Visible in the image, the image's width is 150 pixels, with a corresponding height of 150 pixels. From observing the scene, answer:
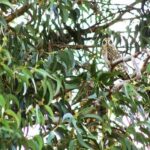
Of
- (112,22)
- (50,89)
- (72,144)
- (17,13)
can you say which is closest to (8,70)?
(50,89)

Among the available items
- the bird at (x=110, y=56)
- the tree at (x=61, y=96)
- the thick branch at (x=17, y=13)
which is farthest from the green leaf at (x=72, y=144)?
the thick branch at (x=17, y=13)

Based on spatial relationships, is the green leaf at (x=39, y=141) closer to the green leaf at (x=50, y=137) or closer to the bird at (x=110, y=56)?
the green leaf at (x=50, y=137)

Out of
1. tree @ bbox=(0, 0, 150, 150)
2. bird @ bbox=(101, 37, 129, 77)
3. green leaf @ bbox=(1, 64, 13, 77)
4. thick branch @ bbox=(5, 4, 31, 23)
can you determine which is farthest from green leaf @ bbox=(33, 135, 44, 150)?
thick branch @ bbox=(5, 4, 31, 23)

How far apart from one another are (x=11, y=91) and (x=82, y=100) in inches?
7.1

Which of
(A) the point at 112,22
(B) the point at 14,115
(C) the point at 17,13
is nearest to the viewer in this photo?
(B) the point at 14,115

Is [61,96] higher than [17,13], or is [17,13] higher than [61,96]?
[17,13]

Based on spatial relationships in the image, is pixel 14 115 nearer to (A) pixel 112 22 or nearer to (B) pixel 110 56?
(B) pixel 110 56

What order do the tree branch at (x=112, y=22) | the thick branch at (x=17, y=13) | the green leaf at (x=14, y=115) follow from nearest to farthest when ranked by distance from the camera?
the green leaf at (x=14, y=115)
the thick branch at (x=17, y=13)
the tree branch at (x=112, y=22)

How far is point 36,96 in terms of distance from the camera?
3.31ft

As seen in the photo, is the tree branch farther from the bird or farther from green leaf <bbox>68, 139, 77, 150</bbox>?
green leaf <bbox>68, 139, 77, 150</bbox>

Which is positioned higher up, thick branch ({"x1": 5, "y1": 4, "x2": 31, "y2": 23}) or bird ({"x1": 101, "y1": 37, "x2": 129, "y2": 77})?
thick branch ({"x1": 5, "y1": 4, "x2": 31, "y2": 23})

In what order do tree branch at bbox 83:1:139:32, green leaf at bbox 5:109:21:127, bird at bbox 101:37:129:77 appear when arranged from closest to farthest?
green leaf at bbox 5:109:21:127 → bird at bbox 101:37:129:77 → tree branch at bbox 83:1:139:32

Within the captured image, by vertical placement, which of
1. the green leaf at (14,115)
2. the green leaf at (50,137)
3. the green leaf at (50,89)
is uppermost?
the green leaf at (50,89)

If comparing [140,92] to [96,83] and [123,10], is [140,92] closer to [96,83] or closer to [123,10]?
[96,83]
